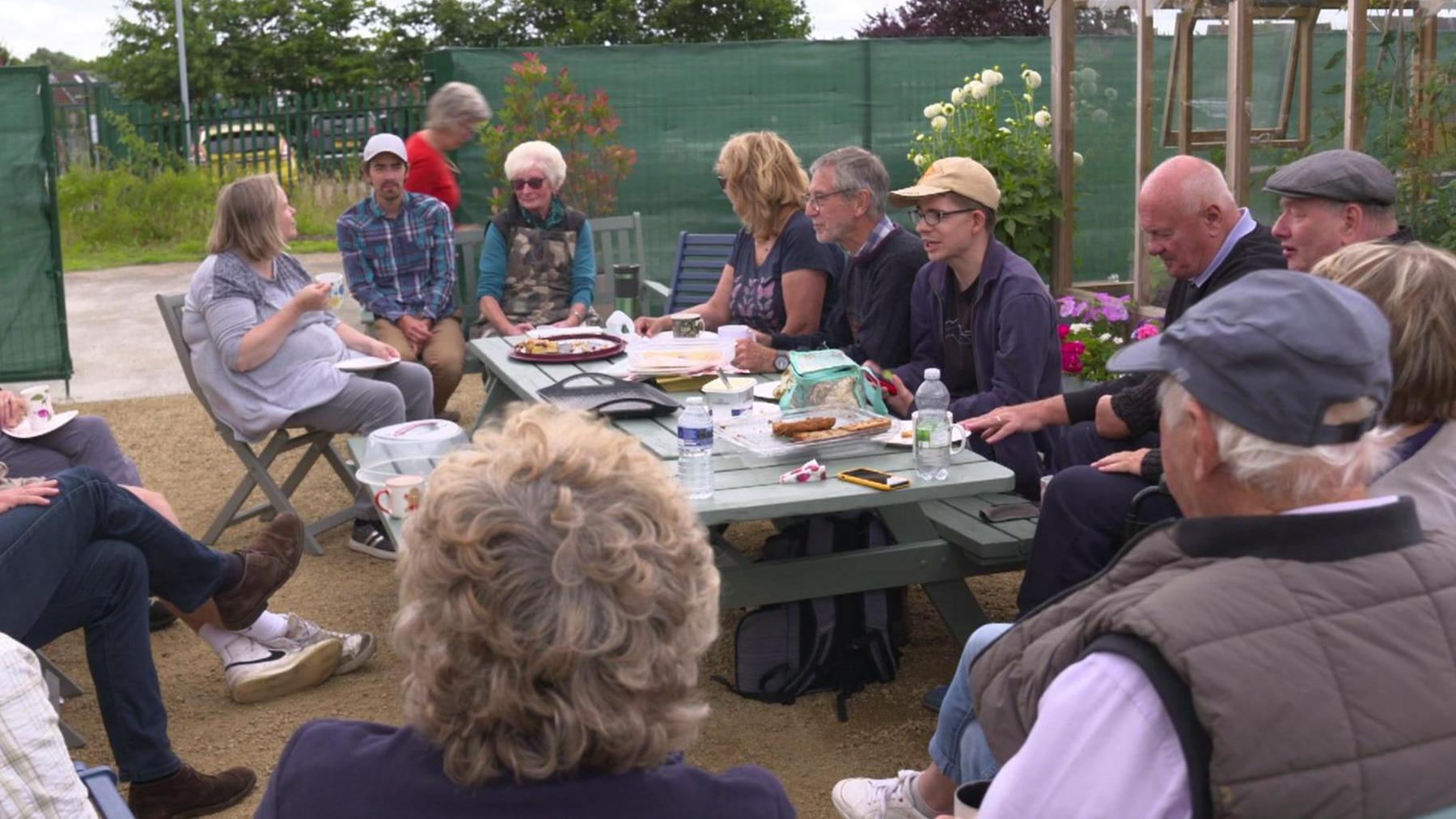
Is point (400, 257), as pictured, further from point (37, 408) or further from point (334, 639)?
point (334, 639)

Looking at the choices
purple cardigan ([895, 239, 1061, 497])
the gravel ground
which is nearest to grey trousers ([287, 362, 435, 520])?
the gravel ground

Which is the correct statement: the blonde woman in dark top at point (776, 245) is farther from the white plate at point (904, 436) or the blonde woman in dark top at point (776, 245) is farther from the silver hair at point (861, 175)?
the white plate at point (904, 436)

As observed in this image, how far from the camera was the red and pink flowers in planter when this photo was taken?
19.9 ft

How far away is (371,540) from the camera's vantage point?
17.5 feet

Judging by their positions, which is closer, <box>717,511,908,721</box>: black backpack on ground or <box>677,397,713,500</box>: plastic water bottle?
<box>677,397,713,500</box>: plastic water bottle

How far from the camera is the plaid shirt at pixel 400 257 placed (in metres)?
6.43

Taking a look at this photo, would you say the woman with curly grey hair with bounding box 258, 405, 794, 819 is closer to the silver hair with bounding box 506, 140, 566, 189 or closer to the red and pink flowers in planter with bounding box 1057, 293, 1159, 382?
the red and pink flowers in planter with bounding box 1057, 293, 1159, 382

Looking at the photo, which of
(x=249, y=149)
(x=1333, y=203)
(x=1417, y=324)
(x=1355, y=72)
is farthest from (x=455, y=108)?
(x=249, y=149)

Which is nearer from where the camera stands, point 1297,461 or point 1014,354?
point 1297,461

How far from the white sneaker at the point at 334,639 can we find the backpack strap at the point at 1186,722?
3.04 metres

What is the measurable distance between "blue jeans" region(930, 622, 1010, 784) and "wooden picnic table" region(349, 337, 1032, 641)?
0.73 metres

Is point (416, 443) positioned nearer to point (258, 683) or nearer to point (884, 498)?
point (258, 683)

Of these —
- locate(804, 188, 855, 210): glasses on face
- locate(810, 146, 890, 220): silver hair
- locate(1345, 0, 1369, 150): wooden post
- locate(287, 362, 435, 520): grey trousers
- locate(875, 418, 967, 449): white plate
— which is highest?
locate(1345, 0, 1369, 150): wooden post

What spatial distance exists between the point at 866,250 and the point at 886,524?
112cm
